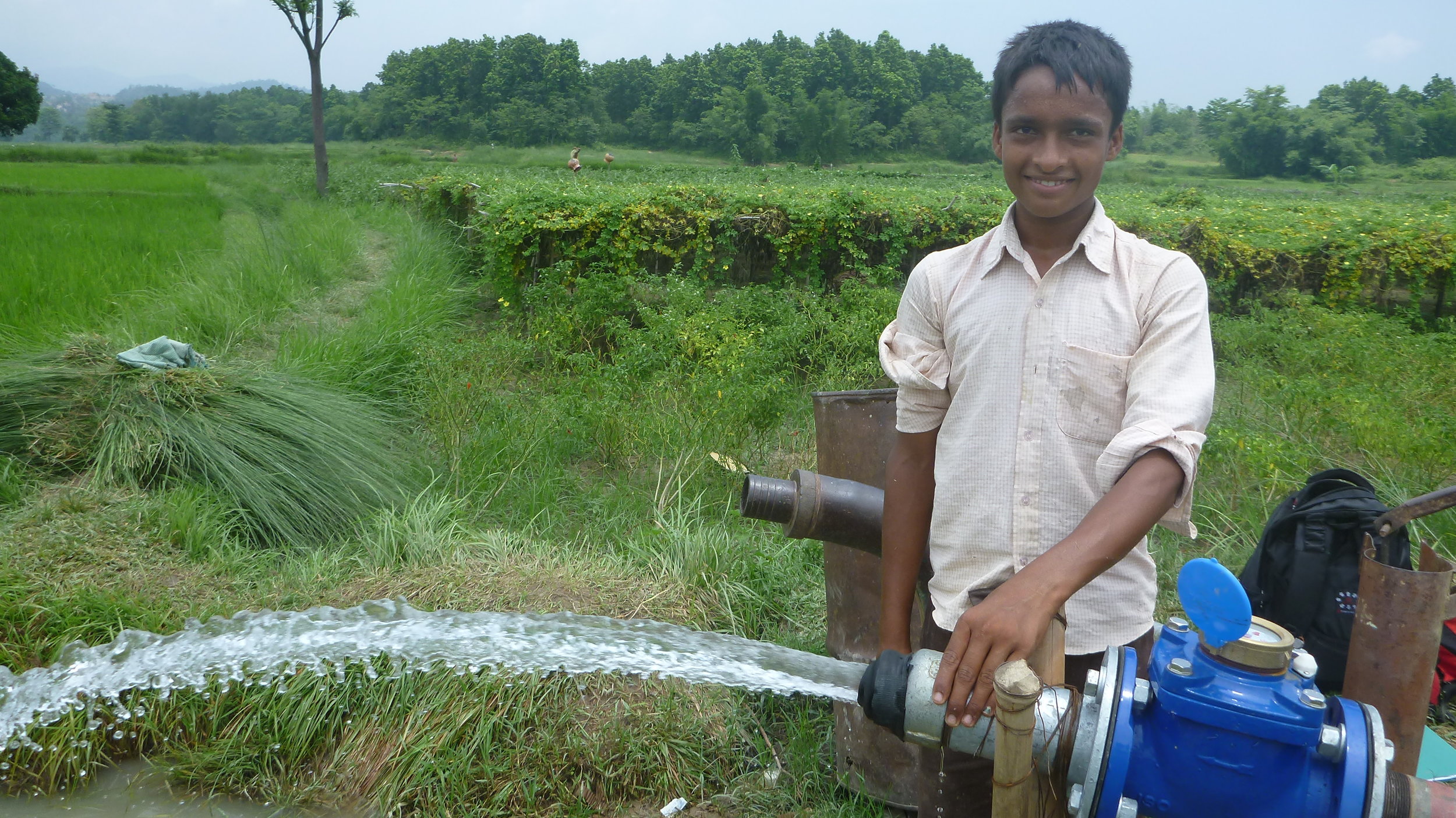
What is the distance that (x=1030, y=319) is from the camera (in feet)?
4.54

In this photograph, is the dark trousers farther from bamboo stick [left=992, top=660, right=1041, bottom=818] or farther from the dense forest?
the dense forest

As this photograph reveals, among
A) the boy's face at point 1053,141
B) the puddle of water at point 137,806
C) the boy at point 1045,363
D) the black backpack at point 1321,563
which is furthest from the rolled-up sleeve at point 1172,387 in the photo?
the puddle of water at point 137,806

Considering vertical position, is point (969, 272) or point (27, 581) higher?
point (969, 272)

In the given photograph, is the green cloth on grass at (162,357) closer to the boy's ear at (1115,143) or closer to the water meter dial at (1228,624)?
the boy's ear at (1115,143)

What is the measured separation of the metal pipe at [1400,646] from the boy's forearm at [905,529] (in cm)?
63

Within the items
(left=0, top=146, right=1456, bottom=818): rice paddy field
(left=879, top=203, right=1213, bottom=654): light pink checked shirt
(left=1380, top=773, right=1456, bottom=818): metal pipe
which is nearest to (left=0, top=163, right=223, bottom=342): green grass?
(left=0, top=146, right=1456, bottom=818): rice paddy field

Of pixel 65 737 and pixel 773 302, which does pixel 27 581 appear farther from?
pixel 773 302

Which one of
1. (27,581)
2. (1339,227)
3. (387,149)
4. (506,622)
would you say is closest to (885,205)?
(1339,227)

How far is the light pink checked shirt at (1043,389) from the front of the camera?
1.32 m

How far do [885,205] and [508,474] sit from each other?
416 cm

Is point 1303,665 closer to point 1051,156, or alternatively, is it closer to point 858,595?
point 1051,156

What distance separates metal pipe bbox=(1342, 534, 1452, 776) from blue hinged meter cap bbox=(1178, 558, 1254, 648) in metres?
0.62

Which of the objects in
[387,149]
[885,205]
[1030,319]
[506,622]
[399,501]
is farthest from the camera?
[387,149]

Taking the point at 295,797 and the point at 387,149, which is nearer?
the point at 295,797
